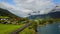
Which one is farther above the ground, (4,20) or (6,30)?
(4,20)

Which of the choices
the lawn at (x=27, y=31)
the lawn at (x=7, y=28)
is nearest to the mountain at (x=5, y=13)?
the lawn at (x=7, y=28)

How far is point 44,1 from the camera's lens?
6551 millimetres

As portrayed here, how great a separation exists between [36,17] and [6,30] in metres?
1.30

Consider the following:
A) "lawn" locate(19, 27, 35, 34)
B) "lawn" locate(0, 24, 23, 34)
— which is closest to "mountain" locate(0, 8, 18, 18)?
"lawn" locate(0, 24, 23, 34)

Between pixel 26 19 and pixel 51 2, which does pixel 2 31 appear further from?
pixel 51 2

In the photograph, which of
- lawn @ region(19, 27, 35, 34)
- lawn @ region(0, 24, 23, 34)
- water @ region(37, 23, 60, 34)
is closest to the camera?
lawn @ region(0, 24, 23, 34)

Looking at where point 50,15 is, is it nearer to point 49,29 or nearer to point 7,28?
point 49,29

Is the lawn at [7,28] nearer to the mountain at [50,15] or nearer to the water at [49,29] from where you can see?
the mountain at [50,15]

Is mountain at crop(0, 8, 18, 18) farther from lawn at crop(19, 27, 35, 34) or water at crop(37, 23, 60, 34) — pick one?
water at crop(37, 23, 60, 34)

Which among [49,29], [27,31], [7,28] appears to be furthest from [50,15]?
[7,28]

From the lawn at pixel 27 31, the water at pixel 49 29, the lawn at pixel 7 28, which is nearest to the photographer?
the lawn at pixel 7 28

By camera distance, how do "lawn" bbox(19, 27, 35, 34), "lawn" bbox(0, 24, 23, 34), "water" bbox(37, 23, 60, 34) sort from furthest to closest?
"water" bbox(37, 23, 60, 34) → "lawn" bbox(19, 27, 35, 34) → "lawn" bbox(0, 24, 23, 34)

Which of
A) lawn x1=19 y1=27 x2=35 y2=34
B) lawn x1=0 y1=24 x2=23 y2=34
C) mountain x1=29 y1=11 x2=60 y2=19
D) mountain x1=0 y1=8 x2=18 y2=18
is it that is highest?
mountain x1=0 y1=8 x2=18 y2=18

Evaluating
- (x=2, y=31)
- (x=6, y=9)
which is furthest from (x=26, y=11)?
(x=2, y=31)
